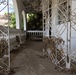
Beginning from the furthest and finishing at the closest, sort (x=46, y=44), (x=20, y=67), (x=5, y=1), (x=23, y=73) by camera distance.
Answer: (x=46, y=44), (x=20, y=67), (x=5, y=1), (x=23, y=73)

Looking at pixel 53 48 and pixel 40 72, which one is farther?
pixel 53 48

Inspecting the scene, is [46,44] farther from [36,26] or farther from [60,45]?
[36,26]

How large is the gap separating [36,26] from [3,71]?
13.4 metres

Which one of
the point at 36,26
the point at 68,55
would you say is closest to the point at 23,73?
the point at 68,55

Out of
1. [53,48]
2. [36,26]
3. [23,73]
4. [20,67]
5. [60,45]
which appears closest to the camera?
[23,73]

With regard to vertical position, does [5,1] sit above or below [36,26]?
above

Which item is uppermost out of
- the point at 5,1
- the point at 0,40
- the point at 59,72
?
the point at 5,1

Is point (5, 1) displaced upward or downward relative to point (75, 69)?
upward

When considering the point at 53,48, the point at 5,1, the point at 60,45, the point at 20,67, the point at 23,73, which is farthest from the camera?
the point at 53,48

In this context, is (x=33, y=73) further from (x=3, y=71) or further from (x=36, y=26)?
(x=36, y=26)

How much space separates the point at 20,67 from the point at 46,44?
2.00 m

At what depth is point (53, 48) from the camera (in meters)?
5.50

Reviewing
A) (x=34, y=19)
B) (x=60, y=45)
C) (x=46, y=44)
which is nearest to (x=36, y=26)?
(x=34, y=19)

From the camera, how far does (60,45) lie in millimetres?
5164
